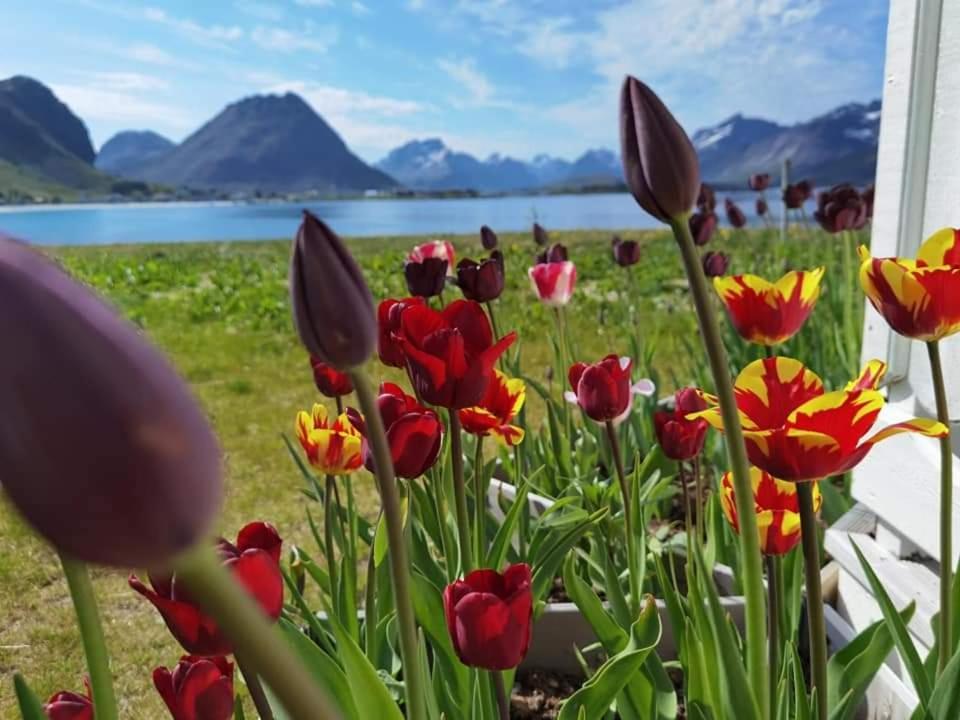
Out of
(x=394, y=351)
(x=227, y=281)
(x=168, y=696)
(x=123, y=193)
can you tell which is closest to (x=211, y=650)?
(x=168, y=696)

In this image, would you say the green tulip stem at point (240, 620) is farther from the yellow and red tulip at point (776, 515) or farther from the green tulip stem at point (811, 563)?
the yellow and red tulip at point (776, 515)

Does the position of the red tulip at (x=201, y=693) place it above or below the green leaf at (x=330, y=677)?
above

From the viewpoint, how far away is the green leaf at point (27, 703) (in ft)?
2.73

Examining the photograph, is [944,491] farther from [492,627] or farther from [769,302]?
[492,627]

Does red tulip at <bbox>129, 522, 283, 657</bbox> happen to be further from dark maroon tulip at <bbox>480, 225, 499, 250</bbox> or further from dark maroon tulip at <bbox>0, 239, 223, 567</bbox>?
dark maroon tulip at <bbox>480, 225, 499, 250</bbox>

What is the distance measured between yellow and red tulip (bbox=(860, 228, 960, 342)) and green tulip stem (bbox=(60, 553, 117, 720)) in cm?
84

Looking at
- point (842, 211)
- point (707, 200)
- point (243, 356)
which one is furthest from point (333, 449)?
point (243, 356)

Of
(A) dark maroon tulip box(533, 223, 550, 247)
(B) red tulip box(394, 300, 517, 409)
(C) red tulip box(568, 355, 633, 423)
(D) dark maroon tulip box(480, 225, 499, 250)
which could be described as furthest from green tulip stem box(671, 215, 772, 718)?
(A) dark maroon tulip box(533, 223, 550, 247)

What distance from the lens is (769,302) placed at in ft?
3.88

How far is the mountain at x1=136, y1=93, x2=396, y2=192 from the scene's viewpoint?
146500mm

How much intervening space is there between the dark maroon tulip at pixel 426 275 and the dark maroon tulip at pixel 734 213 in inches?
111

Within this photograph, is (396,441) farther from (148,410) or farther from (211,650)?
(148,410)

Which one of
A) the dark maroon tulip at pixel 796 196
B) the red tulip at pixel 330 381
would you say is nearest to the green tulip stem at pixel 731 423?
the red tulip at pixel 330 381

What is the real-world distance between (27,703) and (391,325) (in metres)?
0.58
